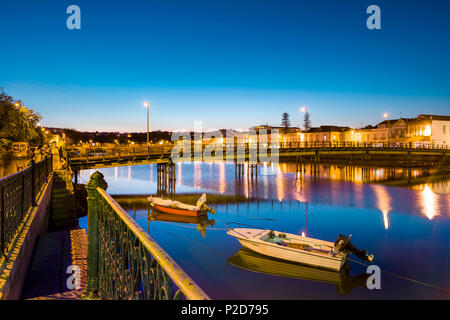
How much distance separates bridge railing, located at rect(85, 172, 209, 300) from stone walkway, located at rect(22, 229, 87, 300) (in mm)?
3015

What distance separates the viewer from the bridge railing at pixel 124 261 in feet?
7.71

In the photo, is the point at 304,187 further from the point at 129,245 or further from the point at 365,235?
the point at 129,245

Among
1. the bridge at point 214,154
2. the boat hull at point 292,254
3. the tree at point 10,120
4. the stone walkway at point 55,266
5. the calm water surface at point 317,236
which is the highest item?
the tree at point 10,120

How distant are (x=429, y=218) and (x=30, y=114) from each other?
49776mm

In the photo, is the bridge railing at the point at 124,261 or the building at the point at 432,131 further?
the building at the point at 432,131

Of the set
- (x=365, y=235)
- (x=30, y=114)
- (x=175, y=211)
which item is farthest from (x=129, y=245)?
(x=30, y=114)

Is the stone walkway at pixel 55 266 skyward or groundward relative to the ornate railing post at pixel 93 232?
groundward

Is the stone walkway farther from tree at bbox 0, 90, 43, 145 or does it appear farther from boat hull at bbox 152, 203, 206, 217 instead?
tree at bbox 0, 90, 43, 145

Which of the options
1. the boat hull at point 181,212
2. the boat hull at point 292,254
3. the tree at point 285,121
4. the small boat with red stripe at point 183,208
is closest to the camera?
the boat hull at point 292,254

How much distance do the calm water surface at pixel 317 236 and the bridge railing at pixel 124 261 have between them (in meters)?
8.85

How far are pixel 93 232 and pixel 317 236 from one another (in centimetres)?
1834

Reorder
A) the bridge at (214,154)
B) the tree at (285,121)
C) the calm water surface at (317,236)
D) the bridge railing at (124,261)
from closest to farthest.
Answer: the bridge railing at (124,261) < the calm water surface at (317,236) < the bridge at (214,154) < the tree at (285,121)

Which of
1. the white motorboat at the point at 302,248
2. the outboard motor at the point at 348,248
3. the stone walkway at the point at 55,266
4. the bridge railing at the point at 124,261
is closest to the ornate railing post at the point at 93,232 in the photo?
the bridge railing at the point at 124,261

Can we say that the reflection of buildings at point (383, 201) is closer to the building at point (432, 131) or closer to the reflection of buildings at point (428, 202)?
the reflection of buildings at point (428, 202)
